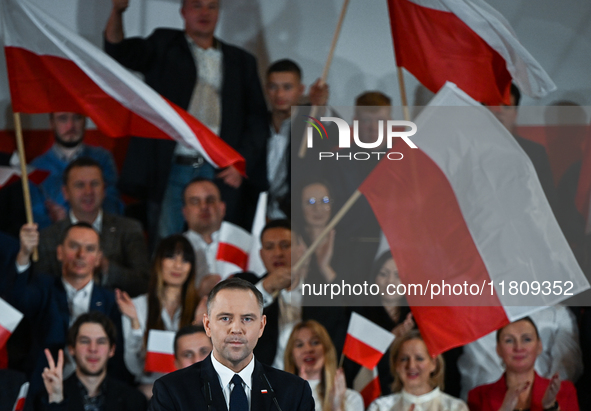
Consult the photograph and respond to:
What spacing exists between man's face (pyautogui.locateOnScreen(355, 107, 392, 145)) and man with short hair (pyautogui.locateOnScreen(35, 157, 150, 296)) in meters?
1.49

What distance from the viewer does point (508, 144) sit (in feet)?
14.5

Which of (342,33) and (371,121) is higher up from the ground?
(342,33)

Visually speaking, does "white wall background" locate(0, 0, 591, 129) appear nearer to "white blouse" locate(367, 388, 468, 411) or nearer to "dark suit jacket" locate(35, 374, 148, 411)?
"white blouse" locate(367, 388, 468, 411)

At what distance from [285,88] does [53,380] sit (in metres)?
2.24

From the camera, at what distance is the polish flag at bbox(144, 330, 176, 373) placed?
4.36 metres

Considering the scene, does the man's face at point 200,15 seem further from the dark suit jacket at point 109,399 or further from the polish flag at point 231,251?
the dark suit jacket at point 109,399

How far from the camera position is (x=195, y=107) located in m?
5.26

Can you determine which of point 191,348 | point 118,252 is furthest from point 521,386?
point 118,252

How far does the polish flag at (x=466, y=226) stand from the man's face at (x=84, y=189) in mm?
1626

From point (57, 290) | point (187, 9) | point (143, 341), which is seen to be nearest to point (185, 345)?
point (143, 341)

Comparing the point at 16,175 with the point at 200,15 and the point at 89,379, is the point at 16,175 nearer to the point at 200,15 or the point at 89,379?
the point at 200,15

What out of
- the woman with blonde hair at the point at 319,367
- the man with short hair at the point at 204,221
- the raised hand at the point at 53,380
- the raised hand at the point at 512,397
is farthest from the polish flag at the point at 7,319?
the raised hand at the point at 512,397

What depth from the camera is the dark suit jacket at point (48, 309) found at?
4.39 m

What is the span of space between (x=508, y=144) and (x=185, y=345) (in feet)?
6.65
